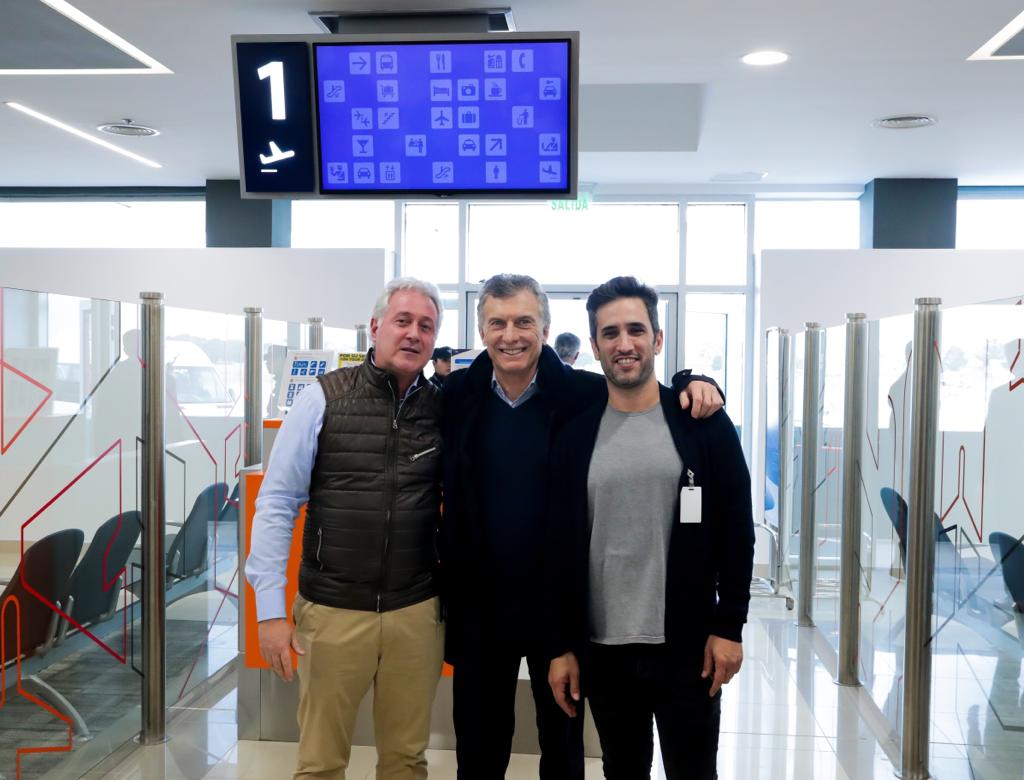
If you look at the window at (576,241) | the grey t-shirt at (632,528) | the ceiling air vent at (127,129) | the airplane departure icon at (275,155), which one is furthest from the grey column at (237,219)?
the grey t-shirt at (632,528)

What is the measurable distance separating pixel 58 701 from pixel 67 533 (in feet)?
1.83

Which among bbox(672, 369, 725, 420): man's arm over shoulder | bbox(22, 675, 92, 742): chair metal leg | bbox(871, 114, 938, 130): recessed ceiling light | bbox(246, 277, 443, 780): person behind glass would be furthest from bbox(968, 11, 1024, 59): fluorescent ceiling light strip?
bbox(22, 675, 92, 742): chair metal leg

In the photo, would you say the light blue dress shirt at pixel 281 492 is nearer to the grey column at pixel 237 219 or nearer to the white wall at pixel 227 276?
the white wall at pixel 227 276

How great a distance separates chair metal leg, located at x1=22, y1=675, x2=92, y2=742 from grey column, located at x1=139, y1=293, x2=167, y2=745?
35 centimetres

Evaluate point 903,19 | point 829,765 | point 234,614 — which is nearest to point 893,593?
point 829,765

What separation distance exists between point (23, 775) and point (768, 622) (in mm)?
4068

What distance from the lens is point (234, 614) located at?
14.7 feet

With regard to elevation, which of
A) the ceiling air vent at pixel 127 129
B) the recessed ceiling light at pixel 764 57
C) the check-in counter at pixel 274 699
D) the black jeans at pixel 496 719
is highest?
the recessed ceiling light at pixel 764 57

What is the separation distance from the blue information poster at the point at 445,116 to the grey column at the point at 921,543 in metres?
1.41

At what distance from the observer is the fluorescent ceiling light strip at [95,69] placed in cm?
383

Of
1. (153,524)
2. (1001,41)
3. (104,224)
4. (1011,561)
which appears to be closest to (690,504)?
(1011,561)

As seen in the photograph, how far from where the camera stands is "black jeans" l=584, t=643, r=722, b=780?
204 centimetres

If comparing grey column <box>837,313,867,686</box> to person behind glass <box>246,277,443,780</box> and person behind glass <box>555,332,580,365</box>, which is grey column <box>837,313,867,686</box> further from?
person behind glass <box>246,277,443,780</box>

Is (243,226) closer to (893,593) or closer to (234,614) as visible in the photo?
(234,614)
